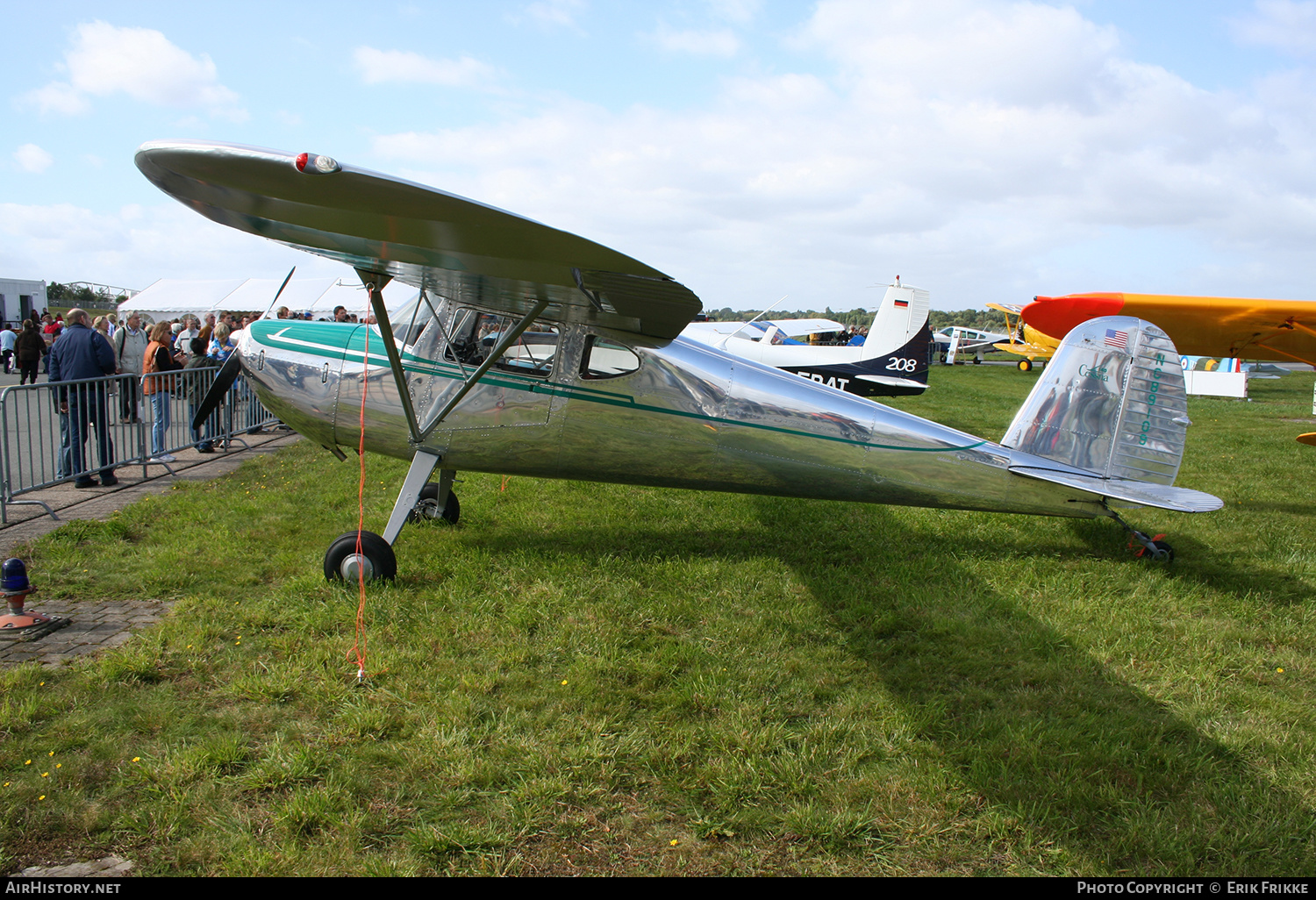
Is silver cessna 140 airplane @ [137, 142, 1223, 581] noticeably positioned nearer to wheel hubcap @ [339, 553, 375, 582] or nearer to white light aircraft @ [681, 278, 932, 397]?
wheel hubcap @ [339, 553, 375, 582]

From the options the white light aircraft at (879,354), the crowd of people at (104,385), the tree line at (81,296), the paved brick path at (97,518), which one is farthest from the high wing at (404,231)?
the tree line at (81,296)

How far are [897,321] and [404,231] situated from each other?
18.4 meters

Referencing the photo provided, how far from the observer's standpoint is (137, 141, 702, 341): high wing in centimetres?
285

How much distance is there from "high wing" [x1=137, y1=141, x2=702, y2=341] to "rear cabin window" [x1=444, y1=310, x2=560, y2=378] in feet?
2.08

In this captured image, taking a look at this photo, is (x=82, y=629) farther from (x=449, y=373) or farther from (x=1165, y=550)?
(x=1165, y=550)

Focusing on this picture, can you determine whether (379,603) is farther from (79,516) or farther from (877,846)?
(79,516)

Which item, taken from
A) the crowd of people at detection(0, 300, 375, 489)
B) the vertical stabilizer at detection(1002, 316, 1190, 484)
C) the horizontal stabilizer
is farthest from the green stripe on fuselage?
the vertical stabilizer at detection(1002, 316, 1190, 484)

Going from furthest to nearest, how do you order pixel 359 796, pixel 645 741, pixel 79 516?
pixel 79 516
pixel 645 741
pixel 359 796

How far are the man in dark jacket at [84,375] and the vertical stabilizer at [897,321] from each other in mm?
15750

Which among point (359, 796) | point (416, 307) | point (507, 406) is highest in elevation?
→ point (416, 307)

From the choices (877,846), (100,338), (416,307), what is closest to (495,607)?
(416,307)

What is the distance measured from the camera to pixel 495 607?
4766mm

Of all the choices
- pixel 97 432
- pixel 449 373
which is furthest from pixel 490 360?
pixel 97 432

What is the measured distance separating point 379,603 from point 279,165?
9.33 ft
